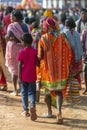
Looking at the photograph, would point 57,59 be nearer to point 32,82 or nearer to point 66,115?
point 32,82

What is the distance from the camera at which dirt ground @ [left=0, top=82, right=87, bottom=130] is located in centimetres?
720

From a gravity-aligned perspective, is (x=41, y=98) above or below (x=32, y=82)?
below

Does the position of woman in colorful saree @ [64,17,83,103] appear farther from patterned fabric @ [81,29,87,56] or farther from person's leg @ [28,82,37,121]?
person's leg @ [28,82,37,121]

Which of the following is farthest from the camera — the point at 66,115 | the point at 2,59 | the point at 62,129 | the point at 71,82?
the point at 2,59

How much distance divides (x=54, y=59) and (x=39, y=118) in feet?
3.32

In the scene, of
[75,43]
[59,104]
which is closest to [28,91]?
[59,104]

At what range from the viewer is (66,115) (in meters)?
7.88

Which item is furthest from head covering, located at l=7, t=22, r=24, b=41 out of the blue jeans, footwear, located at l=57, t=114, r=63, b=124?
footwear, located at l=57, t=114, r=63, b=124

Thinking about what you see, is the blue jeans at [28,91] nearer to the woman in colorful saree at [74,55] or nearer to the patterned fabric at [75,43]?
the woman in colorful saree at [74,55]

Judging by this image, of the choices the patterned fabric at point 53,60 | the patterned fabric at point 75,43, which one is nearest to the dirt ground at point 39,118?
the patterned fabric at point 53,60

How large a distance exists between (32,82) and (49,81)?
0.31m

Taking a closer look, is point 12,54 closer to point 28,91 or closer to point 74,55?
point 74,55

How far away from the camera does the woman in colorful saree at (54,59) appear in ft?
24.0

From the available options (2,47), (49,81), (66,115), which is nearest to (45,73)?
(49,81)
